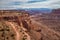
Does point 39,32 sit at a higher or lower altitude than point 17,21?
lower

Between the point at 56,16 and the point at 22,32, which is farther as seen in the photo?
the point at 56,16

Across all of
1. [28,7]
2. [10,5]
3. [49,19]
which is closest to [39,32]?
[49,19]

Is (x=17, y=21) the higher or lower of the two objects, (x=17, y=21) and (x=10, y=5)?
the lower

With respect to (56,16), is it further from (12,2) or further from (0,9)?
(0,9)

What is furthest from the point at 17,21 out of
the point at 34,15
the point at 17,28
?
the point at 34,15

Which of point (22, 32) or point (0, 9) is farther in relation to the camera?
point (0, 9)

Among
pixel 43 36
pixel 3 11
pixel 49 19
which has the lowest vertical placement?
pixel 43 36

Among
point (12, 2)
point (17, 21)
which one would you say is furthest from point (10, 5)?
point (17, 21)

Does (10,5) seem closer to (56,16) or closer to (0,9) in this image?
(0,9)
